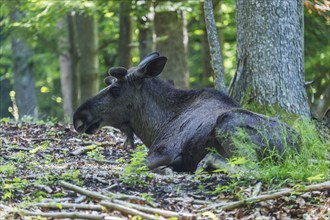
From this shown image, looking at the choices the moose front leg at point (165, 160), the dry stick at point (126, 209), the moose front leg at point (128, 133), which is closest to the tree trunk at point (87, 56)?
the moose front leg at point (128, 133)

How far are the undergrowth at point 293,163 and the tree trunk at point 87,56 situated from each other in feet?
45.0

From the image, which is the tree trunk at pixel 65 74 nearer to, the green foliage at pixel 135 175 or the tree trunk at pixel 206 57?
the tree trunk at pixel 206 57

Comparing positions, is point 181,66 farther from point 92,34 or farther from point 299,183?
point 299,183

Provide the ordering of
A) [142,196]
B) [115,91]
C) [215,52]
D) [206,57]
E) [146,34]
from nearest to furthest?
[142,196]
[115,91]
[215,52]
[146,34]
[206,57]

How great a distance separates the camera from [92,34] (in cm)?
2412

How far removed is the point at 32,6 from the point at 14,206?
15196 millimetres

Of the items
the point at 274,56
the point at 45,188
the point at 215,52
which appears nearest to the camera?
the point at 45,188

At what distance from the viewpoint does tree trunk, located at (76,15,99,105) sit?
23219mm

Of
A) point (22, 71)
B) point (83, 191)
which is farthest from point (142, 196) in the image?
point (22, 71)

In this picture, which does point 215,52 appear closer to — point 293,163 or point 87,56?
point 293,163

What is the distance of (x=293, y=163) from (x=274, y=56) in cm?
347

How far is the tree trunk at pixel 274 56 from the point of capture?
38.5 feet

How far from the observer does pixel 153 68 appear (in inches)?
465

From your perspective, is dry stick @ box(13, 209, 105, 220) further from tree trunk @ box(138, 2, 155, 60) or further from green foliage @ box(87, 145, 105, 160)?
tree trunk @ box(138, 2, 155, 60)
